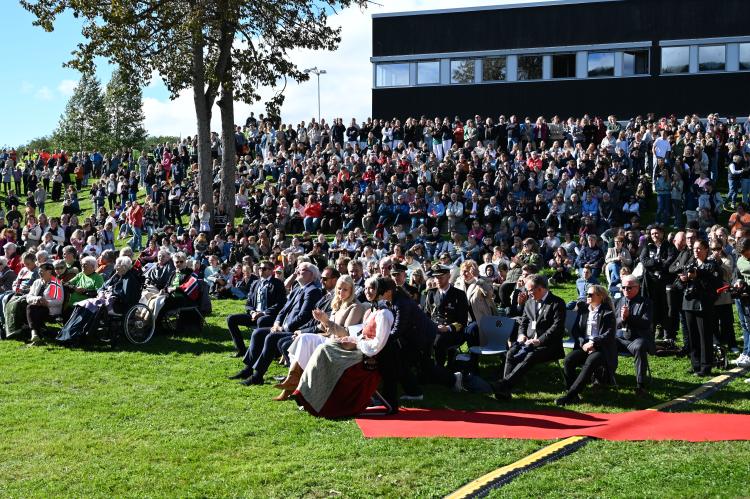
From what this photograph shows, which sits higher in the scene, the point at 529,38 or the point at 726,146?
the point at 529,38

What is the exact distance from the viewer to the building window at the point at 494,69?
3509 centimetres

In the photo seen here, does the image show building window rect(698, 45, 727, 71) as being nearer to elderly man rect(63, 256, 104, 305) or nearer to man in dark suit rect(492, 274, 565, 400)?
man in dark suit rect(492, 274, 565, 400)

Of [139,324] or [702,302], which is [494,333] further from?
[139,324]

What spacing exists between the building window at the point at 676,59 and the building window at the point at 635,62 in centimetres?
71

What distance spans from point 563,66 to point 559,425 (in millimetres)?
28130

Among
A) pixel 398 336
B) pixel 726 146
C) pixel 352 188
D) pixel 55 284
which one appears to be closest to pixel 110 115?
pixel 352 188

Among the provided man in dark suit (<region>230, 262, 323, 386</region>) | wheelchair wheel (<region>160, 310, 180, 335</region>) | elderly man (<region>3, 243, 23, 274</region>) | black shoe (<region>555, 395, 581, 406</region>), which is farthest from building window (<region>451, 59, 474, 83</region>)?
black shoe (<region>555, 395, 581, 406</region>)

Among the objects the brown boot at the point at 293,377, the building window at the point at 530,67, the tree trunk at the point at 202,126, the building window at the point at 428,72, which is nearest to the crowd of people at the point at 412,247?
the brown boot at the point at 293,377

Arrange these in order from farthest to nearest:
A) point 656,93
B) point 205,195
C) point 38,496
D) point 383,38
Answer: point 383,38, point 656,93, point 205,195, point 38,496

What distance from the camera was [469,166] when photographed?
24.6 metres

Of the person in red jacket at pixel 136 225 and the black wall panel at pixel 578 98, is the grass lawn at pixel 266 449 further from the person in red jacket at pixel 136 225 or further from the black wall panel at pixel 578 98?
the black wall panel at pixel 578 98

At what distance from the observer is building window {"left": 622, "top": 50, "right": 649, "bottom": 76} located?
109 ft

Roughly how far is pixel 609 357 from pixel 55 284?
8158 mm

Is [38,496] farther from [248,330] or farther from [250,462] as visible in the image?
[248,330]
